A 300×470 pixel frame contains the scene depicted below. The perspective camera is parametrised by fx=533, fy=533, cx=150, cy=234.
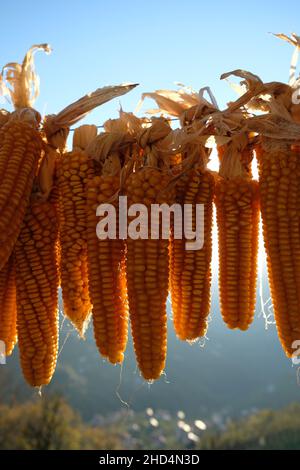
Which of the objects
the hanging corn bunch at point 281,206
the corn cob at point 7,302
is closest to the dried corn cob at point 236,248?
the hanging corn bunch at point 281,206

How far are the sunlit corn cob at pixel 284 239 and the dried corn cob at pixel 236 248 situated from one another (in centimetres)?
11

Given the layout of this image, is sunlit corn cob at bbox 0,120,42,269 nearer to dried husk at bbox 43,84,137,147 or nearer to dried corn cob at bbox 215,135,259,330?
dried husk at bbox 43,84,137,147

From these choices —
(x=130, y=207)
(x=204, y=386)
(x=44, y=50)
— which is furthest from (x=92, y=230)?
(x=204, y=386)

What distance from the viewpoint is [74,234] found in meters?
2.82

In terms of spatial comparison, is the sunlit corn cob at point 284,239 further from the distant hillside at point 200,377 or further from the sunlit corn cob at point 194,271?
the distant hillside at point 200,377

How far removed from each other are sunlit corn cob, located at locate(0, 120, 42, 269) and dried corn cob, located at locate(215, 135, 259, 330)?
1022 millimetres

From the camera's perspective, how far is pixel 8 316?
3.03 meters

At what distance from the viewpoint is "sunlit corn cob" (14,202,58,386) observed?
2861mm

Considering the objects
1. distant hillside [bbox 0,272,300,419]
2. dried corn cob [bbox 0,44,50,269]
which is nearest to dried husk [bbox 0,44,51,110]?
dried corn cob [bbox 0,44,50,269]

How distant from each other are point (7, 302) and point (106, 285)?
2.20ft

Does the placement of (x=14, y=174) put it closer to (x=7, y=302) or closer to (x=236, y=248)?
(x=7, y=302)

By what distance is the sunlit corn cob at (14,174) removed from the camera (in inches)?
108

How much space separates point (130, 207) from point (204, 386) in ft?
303

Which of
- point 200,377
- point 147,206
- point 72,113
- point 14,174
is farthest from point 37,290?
point 200,377
